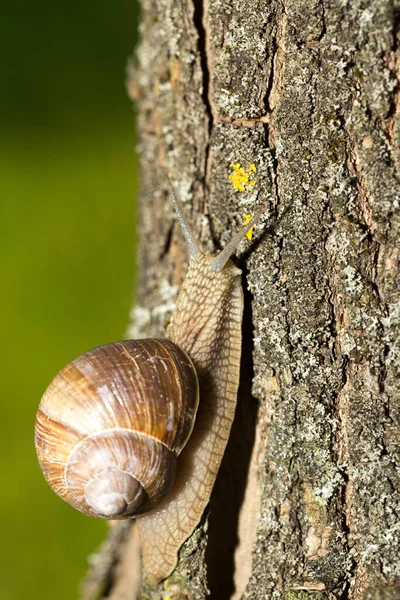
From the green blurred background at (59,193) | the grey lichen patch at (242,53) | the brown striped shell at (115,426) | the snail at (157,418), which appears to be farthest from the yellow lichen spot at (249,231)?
the green blurred background at (59,193)

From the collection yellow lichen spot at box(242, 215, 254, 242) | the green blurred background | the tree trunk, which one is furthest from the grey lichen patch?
the green blurred background

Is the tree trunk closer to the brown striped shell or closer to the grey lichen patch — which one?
the grey lichen patch

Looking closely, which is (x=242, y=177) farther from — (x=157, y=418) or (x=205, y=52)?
(x=157, y=418)

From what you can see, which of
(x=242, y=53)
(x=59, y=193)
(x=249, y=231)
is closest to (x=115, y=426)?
(x=249, y=231)

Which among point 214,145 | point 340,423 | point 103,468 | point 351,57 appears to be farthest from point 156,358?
point 351,57

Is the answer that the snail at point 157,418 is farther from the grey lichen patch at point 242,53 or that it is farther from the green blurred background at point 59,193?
the green blurred background at point 59,193

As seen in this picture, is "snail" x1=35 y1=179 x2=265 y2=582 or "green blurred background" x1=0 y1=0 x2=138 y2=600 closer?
"snail" x1=35 y1=179 x2=265 y2=582

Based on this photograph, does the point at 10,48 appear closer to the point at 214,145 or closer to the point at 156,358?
the point at 214,145
